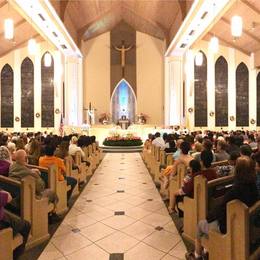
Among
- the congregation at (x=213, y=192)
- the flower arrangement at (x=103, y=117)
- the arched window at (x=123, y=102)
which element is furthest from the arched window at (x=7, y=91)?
the congregation at (x=213, y=192)

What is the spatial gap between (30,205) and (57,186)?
1.08m

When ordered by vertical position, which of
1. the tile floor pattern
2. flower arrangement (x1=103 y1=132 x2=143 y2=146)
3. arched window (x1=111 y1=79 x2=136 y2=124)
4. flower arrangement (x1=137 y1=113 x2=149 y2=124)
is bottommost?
the tile floor pattern

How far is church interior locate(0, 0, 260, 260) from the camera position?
304 centimetres

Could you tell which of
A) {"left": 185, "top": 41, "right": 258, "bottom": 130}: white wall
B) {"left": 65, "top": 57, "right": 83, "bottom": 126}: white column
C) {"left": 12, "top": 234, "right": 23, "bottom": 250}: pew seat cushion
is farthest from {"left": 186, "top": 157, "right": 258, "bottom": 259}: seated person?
{"left": 65, "top": 57, "right": 83, "bottom": 126}: white column

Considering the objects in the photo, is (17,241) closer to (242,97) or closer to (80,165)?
(80,165)

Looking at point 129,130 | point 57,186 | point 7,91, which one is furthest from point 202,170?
point 7,91

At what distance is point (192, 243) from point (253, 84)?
1608cm

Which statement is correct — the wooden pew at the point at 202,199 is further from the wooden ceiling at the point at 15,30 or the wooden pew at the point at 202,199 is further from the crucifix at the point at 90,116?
the crucifix at the point at 90,116

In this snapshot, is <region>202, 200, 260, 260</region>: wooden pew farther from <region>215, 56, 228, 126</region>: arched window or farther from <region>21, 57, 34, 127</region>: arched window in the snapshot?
<region>21, 57, 34, 127</region>: arched window

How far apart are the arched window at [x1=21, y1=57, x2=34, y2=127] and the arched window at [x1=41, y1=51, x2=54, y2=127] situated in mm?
642

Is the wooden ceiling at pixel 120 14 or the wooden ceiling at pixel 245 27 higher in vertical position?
the wooden ceiling at pixel 120 14

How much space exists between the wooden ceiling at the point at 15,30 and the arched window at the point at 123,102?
221 inches

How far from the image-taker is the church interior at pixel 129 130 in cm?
304

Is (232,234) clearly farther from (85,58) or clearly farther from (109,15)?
(85,58)
